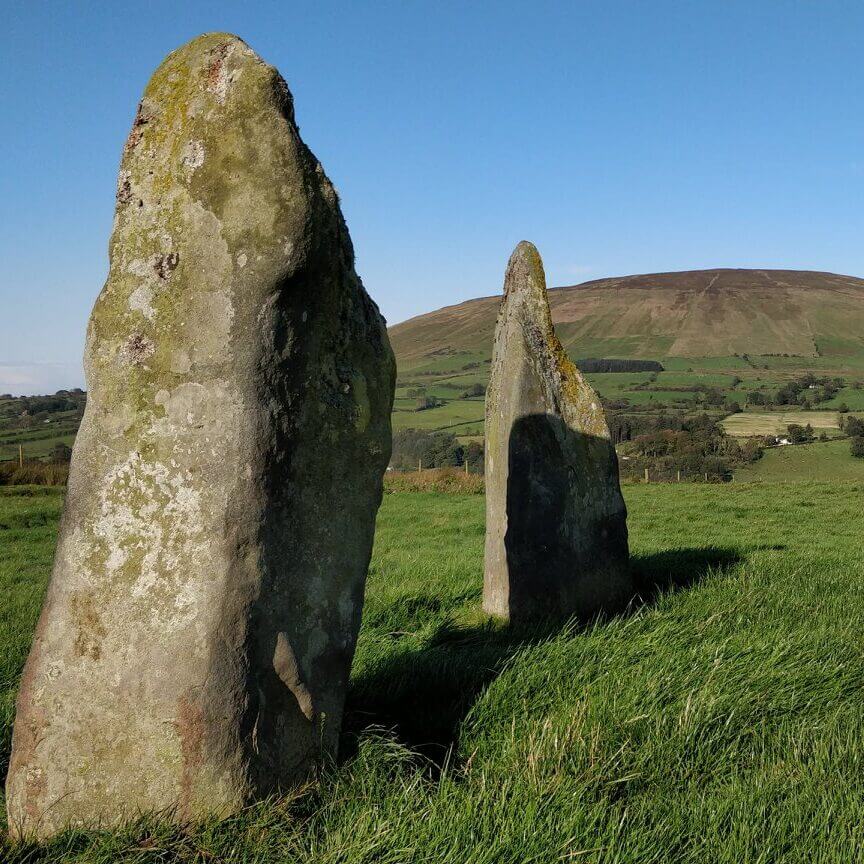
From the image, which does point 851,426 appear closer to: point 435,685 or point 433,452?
point 433,452

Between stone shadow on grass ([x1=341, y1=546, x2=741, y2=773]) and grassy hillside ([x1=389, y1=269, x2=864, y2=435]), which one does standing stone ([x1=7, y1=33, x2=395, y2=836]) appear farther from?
grassy hillside ([x1=389, y1=269, x2=864, y2=435])

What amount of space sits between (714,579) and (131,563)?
6.00m

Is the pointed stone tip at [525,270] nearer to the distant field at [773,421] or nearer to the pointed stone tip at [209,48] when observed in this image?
the pointed stone tip at [209,48]

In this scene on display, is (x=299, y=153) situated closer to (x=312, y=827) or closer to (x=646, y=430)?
(x=312, y=827)

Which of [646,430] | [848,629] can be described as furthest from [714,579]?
[646,430]

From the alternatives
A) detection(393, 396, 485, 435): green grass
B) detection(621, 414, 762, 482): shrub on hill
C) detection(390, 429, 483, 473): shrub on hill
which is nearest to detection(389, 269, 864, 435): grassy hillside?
detection(393, 396, 485, 435): green grass

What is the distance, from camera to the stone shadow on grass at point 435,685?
448cm

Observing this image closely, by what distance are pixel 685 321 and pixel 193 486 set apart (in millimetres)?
153526

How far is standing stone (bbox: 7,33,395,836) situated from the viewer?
3461 millimetres

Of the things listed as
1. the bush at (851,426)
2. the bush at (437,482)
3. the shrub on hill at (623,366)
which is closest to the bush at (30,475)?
the bush at (437,482)

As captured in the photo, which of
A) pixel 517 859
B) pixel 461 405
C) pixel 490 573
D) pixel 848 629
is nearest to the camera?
pixel 517 859

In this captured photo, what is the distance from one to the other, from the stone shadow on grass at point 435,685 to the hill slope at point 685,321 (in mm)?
120292

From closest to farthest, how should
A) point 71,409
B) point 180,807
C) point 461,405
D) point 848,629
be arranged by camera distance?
point 180,807 < point 848,629 < point 71,409 < point 461,405

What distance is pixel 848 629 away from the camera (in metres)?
6.21
